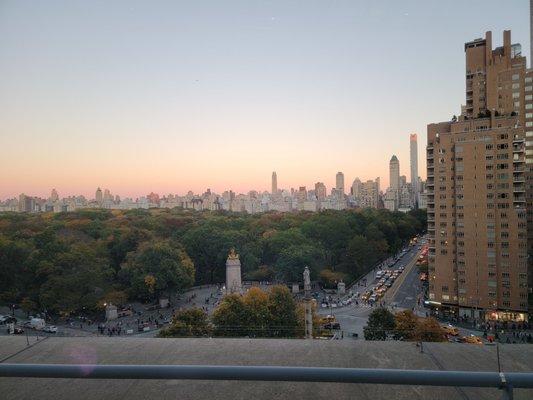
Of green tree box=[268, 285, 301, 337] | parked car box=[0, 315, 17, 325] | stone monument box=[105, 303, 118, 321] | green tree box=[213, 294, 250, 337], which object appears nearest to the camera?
green tree box=[213, 294, 250, 337]

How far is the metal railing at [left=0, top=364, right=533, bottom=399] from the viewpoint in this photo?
3.49 ft

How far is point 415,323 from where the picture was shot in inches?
475

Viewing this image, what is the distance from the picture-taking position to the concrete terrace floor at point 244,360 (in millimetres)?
2035

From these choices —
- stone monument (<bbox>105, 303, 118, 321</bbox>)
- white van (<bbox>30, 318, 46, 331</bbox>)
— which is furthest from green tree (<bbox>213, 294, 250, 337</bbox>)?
stone monument (<bbox>105, 303, 118, 321</bbox>)

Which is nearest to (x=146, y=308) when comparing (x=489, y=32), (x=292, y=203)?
(x=489, y=32)

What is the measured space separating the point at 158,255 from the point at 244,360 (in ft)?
63.4

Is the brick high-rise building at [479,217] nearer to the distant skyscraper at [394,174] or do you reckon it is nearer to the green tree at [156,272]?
the green tree at [156,272]

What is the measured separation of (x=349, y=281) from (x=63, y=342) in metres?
24.8

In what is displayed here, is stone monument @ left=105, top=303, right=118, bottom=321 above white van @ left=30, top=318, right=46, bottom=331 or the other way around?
the other way around

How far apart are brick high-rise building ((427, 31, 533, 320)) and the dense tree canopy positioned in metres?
6.59

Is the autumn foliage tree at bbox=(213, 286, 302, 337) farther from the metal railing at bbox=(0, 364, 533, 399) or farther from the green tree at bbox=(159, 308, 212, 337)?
the metal railing at bbox=(0, 364, 533, 399)

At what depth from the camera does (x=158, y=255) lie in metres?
21.1

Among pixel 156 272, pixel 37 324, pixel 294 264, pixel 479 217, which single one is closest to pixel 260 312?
pixel 37 324

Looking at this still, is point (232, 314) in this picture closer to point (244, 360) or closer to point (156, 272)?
point (244, 360)
